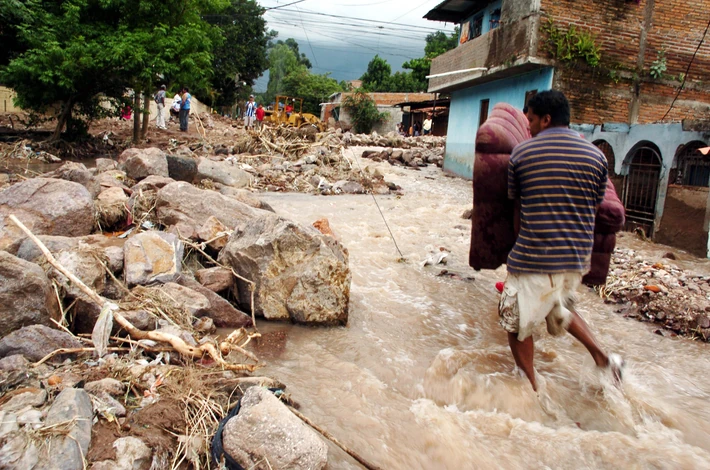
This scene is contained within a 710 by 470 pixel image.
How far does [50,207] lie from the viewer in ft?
14.6

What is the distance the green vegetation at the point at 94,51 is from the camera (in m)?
12.8

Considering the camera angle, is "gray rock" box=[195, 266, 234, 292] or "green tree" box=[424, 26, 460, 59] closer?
"gray rock" box=[195, 266, 234, 292]

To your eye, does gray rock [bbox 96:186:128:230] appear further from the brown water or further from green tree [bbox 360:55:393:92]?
green tree [bbox 360:55:393:92]

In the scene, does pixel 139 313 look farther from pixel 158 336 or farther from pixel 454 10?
pixel 454 10

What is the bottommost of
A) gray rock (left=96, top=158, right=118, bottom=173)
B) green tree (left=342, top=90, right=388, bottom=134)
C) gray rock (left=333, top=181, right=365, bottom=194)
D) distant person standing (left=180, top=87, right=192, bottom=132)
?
gray rock (left=333, top=181, right=365, bottom=194)

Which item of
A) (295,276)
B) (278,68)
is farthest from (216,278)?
(278,68)

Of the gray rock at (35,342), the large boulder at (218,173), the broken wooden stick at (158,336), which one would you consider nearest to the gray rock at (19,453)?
the gray rock at (35,342)

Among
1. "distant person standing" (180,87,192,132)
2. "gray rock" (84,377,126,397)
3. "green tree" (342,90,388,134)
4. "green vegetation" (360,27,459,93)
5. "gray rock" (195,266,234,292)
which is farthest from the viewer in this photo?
"green vegetation" (360,27,459,93)

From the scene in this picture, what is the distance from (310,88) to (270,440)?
159ft

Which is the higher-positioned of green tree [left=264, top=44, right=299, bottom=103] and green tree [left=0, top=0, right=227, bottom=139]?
green tree [left=264, top=44, right=299, bottom=103]

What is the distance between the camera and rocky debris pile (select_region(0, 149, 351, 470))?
6.61ft

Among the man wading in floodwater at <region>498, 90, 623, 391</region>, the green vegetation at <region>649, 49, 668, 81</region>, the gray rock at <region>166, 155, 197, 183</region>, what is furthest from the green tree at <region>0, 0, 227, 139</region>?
the man wading in floodwater at <region>498, 90, 623, 391</region>

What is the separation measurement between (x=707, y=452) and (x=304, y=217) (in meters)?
6.56

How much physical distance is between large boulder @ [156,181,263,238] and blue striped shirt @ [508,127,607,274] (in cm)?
334
